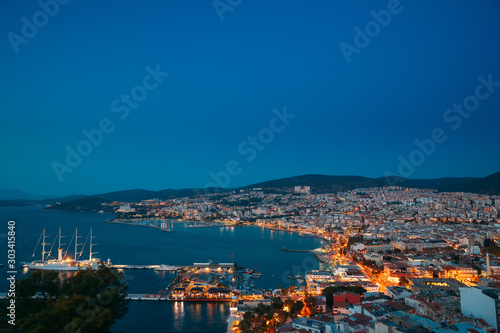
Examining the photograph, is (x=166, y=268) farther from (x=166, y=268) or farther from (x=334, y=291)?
(x=334, y=291)

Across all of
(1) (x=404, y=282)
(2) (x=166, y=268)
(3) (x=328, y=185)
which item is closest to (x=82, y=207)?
(3) (x=328, y=185)

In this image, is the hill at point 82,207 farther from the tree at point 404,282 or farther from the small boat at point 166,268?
the tree at point 404,282

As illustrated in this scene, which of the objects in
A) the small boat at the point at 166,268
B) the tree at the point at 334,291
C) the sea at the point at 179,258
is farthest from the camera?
the small boat at the point at 166,268

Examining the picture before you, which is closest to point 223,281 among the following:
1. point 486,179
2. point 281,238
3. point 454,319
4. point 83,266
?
point 83,266

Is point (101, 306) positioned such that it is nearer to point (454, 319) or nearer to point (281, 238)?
point (454, 319)

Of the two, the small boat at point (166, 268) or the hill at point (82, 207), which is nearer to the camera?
the small boat at point (166, 268)

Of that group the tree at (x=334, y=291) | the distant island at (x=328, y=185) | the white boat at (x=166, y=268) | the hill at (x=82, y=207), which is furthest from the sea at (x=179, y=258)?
the distant island at (x=328, y=185)
